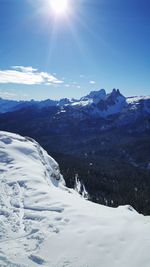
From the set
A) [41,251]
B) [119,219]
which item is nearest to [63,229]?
[41,251]

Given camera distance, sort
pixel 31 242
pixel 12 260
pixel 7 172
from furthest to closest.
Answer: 1. pixel 7 172
2. pixel 31 242
3. pixel 12 260

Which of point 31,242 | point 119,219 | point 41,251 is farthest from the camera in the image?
point 119,219

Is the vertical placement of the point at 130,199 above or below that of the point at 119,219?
below

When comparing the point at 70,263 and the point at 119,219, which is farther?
the point at 119,219

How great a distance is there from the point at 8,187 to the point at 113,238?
73.7 feet

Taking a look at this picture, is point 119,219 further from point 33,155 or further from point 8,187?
point 33,155

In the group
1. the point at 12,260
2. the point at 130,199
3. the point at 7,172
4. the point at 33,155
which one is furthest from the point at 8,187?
the point at 130,199

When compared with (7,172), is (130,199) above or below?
below

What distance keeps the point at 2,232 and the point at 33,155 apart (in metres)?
64.3

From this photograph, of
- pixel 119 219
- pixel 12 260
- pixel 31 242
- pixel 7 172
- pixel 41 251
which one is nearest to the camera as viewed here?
pixel 12 260

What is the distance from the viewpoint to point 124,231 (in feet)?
82.9

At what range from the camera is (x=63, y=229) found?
25.6 m

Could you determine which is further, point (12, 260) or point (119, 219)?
point (119, 219)

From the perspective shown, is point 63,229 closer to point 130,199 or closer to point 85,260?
point 85,260
